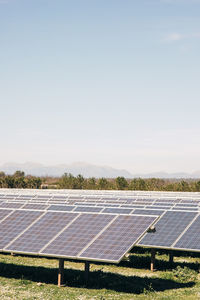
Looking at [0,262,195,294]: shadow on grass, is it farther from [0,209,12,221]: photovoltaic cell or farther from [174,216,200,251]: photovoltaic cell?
[0,209,12,221]: photovoltaic cell

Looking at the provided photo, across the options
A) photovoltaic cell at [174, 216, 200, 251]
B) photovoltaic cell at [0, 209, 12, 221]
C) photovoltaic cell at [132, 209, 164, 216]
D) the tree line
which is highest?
the tree line

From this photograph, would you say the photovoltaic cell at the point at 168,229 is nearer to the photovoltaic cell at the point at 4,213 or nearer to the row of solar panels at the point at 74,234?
the row of solar panels at the point at 74,234

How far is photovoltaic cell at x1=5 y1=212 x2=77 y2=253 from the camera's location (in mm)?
22931

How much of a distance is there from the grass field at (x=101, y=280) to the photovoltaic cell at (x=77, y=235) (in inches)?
75.7

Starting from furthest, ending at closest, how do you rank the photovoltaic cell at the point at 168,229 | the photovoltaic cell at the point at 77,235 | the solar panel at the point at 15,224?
the photovoltaic cell at the point at 168,229 < the solar panel at the point at 15,224 < the photovoltaic cell at the point at 77,235

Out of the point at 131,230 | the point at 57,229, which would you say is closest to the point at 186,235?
the point at 131,230

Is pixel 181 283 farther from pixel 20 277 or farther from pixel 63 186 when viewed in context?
pixel 63 186

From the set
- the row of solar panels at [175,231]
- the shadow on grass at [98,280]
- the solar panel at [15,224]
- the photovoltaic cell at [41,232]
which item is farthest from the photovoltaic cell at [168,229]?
the solar panel at [15,224]

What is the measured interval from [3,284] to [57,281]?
114 inches

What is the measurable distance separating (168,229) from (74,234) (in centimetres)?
866

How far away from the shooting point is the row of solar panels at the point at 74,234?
70.5ft

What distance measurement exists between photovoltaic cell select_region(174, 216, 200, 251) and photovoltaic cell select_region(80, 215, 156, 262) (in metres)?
4.60

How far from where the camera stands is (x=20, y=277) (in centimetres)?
2480

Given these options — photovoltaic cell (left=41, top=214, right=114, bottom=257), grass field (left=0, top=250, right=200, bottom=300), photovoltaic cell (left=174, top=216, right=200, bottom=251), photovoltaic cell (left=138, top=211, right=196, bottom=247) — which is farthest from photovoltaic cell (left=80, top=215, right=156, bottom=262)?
photovoltaic cell (left=138, top=211, right=196, bottom=247)
